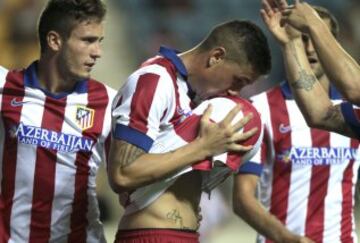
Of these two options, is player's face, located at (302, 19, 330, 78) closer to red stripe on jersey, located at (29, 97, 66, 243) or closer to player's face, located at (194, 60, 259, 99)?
player's face, located at (194, 60, 259, 99)

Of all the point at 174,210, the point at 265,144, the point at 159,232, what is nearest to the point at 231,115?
the point at 174,210

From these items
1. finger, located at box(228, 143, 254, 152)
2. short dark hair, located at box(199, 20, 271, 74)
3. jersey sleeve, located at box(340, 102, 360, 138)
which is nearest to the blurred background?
jersey sleeve, located at box(340, 102, 360, 138)

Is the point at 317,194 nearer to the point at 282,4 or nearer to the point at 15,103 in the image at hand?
the point at 282,4

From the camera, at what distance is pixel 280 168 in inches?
249

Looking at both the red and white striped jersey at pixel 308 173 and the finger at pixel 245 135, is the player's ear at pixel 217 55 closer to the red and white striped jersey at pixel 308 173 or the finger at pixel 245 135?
the finger at pixel 245 135

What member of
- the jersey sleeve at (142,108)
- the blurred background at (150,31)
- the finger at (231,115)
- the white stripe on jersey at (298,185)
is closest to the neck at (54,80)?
the jersey sleeve at (142,108)

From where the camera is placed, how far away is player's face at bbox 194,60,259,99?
5059 millimetres

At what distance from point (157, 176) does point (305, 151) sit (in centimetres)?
171

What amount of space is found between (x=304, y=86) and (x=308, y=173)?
2.92ft

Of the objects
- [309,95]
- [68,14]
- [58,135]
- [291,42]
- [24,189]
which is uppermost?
[68,14]

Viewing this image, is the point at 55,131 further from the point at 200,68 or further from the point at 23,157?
the point at 200,68

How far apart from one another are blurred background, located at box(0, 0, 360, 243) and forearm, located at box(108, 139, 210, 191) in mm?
5962

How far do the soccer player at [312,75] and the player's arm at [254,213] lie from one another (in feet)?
2.55

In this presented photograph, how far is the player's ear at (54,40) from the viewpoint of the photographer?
576cm
